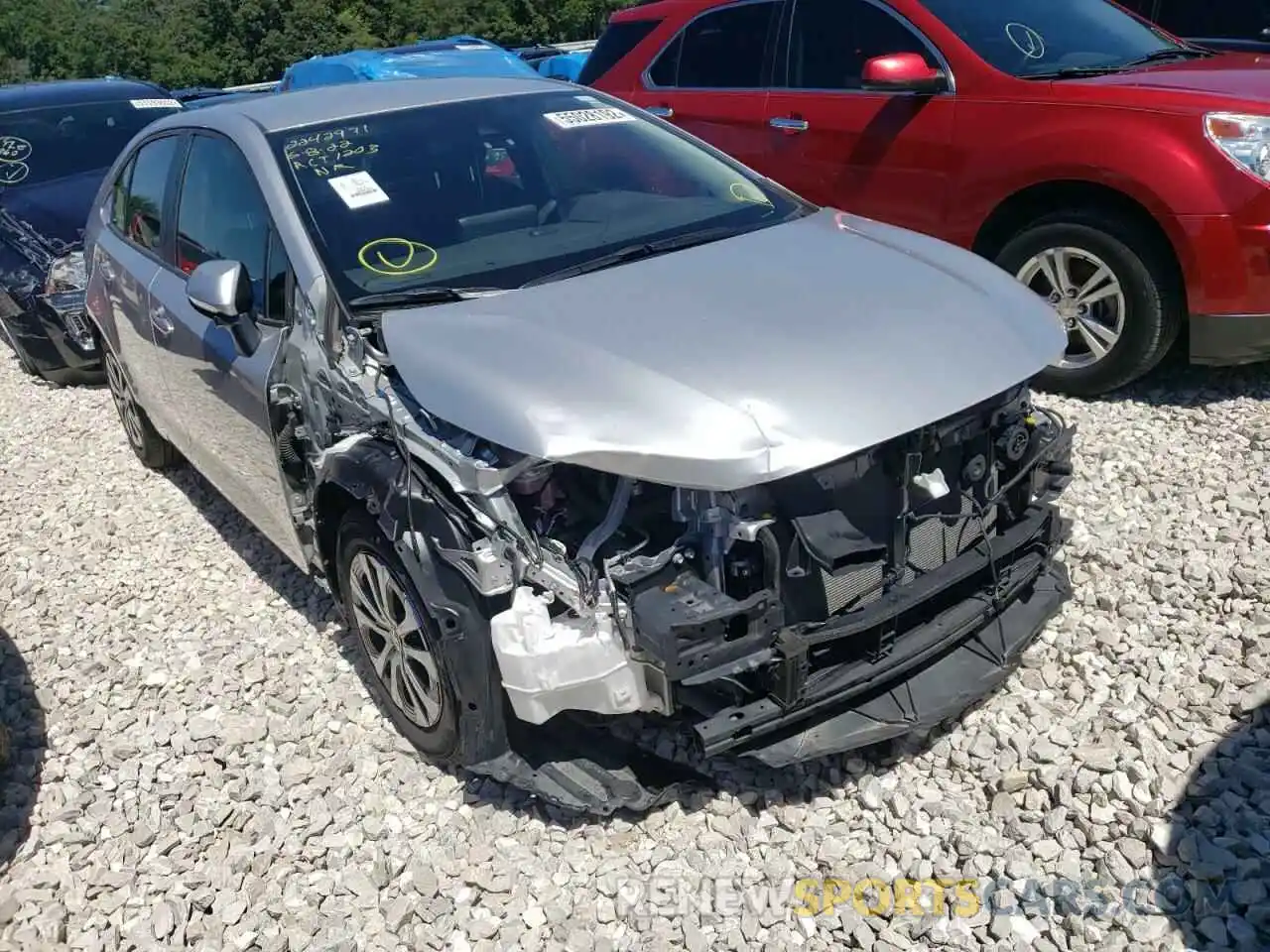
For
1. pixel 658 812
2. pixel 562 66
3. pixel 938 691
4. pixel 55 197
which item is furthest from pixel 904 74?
pixel 562 66

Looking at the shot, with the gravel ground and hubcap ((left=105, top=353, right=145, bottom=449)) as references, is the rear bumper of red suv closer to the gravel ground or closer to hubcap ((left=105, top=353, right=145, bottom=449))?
the gravel ground

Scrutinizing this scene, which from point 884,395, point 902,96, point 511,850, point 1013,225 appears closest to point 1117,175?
point 1013,225

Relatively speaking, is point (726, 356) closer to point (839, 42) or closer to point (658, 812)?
point (658, 812)

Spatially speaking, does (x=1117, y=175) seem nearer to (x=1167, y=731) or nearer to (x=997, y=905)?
(x=1167, y=731)

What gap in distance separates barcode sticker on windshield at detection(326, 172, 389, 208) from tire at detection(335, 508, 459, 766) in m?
0.96

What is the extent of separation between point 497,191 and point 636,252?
0.57 meters

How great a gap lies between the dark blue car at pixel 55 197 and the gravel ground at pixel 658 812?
3.16 meters

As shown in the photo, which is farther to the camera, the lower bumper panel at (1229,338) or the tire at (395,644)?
the lower bumper panel at (1229,338)

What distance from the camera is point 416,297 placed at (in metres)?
2.93

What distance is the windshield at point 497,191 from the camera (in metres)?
3.07

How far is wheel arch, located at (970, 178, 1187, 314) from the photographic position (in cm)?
442

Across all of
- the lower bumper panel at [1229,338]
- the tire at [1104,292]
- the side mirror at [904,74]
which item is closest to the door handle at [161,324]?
the side mirror at [904,74]

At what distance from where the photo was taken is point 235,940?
2580 millimetres

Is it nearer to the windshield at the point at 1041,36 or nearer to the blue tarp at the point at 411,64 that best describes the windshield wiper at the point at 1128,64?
the windshield at the point at 1041,36
